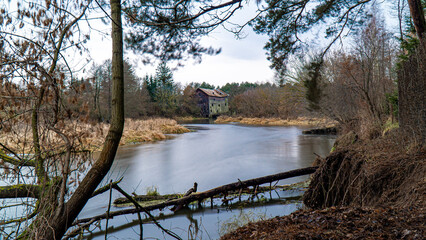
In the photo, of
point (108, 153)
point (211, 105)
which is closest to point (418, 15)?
point (108, 153)

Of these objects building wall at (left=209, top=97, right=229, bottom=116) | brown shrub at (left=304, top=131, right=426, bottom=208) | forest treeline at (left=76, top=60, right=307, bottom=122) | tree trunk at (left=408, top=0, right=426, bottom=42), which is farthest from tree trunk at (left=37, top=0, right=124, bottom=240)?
building wall at (left=209, top=97, right=229, bottom=116)

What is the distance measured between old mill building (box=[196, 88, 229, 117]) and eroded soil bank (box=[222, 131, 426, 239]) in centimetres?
5340

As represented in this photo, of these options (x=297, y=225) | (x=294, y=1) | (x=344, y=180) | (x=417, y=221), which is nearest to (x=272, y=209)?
(x=344, y=180)

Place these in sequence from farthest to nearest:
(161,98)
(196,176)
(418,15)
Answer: (161,98) → (196,176) → (418,15)

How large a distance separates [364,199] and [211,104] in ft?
183

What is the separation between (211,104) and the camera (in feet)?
198

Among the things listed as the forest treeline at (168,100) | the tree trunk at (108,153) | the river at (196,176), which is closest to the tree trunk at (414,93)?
the river at (196,176)

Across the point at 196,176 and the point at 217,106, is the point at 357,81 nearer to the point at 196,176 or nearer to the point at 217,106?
the point at 196,176

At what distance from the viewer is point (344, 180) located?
537 centimetres

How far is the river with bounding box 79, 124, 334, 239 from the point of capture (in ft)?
18.3

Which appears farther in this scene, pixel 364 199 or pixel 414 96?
pixel 414 96

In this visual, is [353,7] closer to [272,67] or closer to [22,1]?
[272,67]

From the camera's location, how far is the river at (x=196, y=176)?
5.57m

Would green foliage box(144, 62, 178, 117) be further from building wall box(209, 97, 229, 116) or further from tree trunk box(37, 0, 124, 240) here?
tree trunk box(37, 0, 124, 240)
